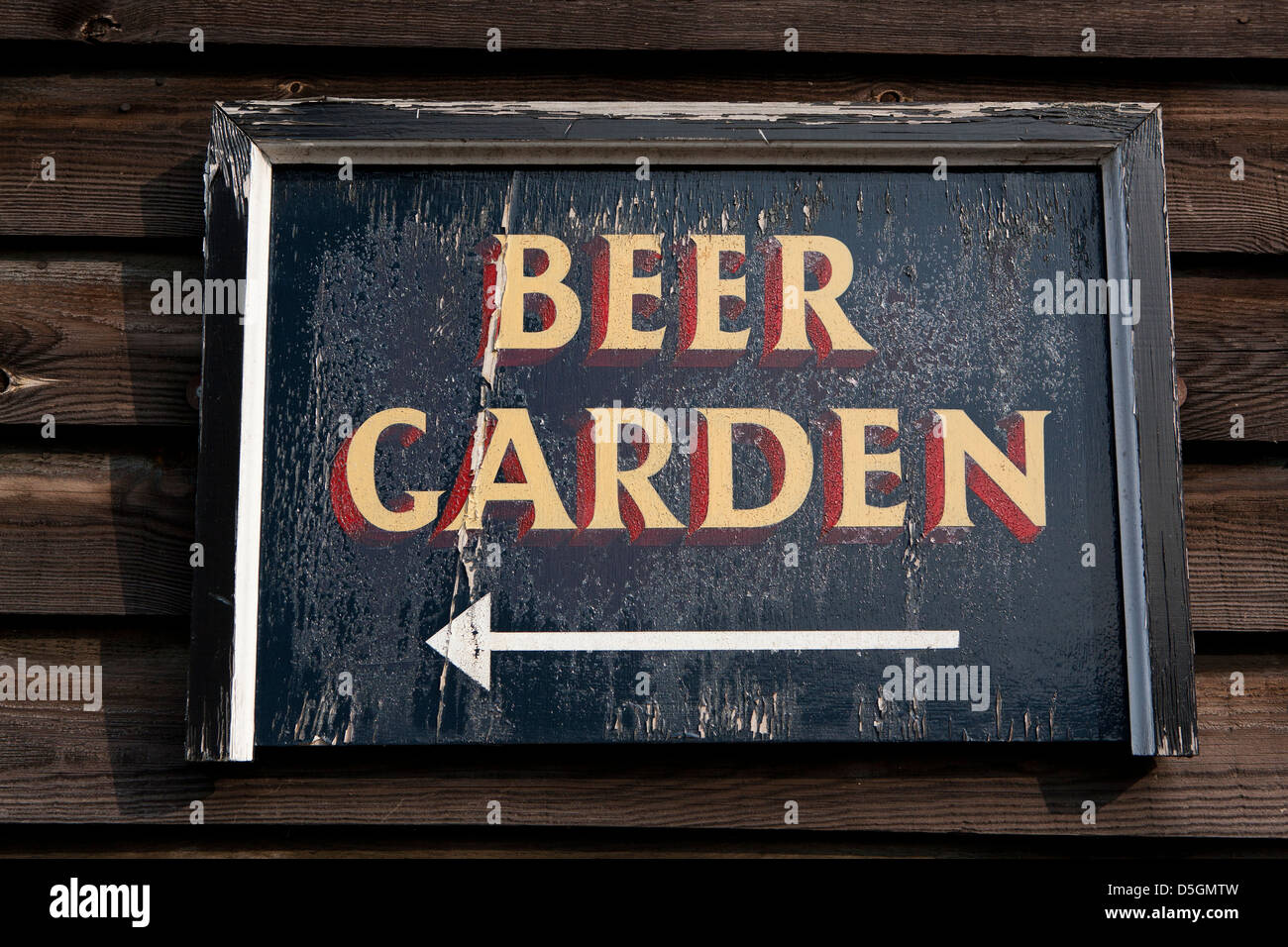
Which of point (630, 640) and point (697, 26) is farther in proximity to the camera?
point (697, 26)

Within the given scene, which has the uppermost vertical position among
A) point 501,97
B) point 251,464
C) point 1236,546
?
point 501,97

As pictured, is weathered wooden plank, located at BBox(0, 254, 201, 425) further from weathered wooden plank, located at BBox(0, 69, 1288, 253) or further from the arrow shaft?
the arrow shaft

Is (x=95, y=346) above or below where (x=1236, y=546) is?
above

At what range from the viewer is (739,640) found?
3.82 ft

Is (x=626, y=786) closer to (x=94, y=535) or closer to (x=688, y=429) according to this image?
(x=688, y=429)

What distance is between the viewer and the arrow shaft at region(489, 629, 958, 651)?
1.16 metres

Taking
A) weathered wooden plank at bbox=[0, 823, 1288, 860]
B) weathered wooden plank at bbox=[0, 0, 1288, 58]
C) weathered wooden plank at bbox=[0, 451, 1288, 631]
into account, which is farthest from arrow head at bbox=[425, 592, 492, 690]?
weathered wooden plank at bbox=[0, 0, 1288, 58]

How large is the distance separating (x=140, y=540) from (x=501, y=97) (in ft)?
2.63

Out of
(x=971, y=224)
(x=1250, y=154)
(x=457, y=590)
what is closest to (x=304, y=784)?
(x=457, y=590)

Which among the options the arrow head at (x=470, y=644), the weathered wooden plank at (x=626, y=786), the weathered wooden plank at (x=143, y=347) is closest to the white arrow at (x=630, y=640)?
the arrow head at (x=470, y=644)

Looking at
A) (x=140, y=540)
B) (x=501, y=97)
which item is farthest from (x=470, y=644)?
(x=501, y=97)

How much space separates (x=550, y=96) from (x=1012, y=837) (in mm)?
1216

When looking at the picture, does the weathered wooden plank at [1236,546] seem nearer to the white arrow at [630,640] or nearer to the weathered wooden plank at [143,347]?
the weathered wooden plank at [143,347]
